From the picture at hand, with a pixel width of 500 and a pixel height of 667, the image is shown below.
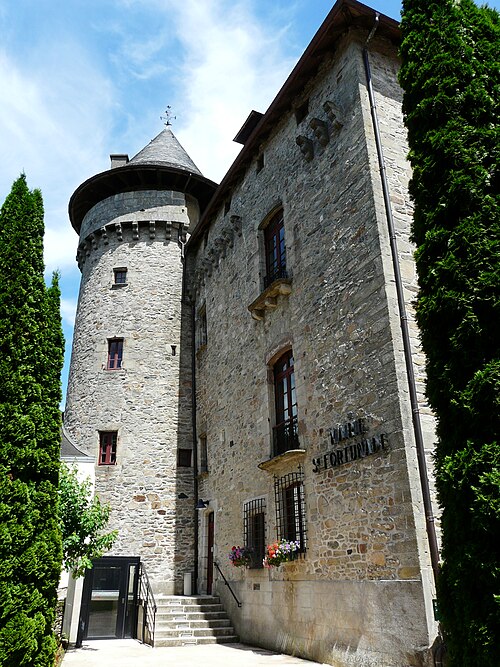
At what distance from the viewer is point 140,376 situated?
14.8 meters

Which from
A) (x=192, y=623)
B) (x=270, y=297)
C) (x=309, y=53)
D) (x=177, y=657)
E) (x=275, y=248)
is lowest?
(x=177, y=657)

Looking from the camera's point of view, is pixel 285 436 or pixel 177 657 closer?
pixel 177 657

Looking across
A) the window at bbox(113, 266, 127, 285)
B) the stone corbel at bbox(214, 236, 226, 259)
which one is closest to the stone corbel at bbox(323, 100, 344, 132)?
the stone corbel at bbox(214, 236, 226, 259)

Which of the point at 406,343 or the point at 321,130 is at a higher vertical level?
the point at 321,130

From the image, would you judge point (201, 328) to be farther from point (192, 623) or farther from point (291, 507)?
point (192, 623)

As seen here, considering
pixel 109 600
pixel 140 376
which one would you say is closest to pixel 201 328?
pixel 140 376

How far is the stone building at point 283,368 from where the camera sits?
267 inches

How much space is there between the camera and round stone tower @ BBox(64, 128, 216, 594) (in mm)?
13461

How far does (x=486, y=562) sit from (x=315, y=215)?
Answer: 6.85m

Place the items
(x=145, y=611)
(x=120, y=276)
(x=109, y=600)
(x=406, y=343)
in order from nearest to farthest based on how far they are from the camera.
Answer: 1. (x=406, y=343)
2. (x=145, y=611)
3. (x=109, y=600)
4. (x=120, y=276)

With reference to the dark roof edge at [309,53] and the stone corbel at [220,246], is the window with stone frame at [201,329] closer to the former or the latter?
the stone corbel at [220,246]

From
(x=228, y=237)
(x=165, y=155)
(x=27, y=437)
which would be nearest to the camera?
(x=27, y=437)

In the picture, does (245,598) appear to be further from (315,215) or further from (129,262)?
(129,262)

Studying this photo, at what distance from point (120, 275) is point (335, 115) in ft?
30.4
